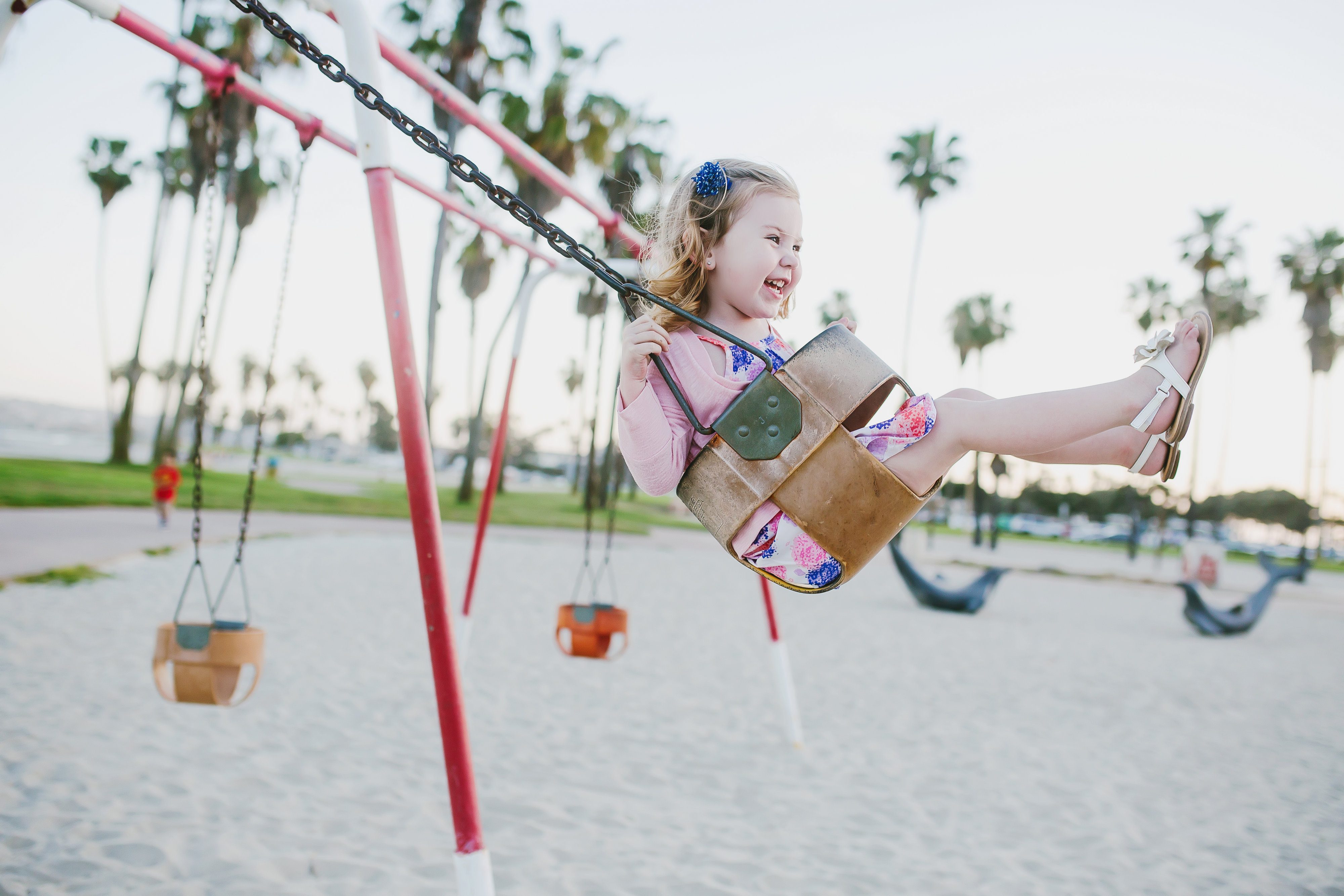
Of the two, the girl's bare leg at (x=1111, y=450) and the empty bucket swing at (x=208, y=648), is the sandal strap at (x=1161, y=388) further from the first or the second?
the empty bucket swing at (x=208, y=648)

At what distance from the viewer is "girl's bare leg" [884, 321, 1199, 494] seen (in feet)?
5.02

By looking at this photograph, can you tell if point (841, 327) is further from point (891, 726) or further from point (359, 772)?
point (891, 726)

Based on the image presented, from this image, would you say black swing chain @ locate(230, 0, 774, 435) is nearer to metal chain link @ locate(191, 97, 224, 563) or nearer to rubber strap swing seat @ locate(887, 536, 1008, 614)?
metal chain link @ locate(191, 97, 224, 563)

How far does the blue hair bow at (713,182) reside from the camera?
180 centimetres

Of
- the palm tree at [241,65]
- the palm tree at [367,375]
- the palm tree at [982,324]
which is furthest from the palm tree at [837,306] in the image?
the palm tree at [367,375]

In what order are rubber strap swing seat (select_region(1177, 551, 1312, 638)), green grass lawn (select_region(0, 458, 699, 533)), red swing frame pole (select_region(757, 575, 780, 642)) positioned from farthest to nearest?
green grass lawn (select_region(0, 458, 699, 533)), rubber strap swing seat (select_region(1177, 551, 1312, 638)), red swing frame pole (select_region(757, 575, 780, 642))

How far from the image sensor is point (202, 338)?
3.12 m

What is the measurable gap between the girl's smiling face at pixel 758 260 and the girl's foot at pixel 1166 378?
0.70m

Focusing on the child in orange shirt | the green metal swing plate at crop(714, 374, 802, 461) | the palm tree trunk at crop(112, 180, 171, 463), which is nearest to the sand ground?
the green metal swing plate at crop(714, 374, 802, 461)

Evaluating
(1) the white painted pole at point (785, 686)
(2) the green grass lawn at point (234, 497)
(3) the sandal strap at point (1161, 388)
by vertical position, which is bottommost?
(2) the green grass lawn at point (234, 497)

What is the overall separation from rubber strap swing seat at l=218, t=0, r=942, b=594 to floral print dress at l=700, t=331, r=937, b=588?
3 cm

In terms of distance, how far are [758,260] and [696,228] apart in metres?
0.16

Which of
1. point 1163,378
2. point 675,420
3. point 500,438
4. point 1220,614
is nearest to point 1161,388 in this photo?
point 1163,378

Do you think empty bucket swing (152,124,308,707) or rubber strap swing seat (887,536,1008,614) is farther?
rubber strap swing seat (887,536,1008,614)
